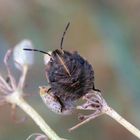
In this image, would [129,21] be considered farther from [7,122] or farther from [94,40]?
[7,122]

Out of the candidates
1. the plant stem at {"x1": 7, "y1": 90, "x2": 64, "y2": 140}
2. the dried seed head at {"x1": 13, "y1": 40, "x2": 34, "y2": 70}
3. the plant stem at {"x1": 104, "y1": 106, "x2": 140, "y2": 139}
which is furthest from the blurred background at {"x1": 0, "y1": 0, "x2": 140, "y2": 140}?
the plant stem at {"x1": 104, "y1": 106, "x2": 140, "y2": 139}

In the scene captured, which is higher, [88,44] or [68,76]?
[68,76]

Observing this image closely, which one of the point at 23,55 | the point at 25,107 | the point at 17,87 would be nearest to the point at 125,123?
the point at 25,107

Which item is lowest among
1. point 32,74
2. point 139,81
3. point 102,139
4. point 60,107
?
point 102,139

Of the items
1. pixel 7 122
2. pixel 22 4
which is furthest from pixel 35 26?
pixel 7 122

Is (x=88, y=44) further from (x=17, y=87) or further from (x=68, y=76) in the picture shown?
(x=68, y=76)

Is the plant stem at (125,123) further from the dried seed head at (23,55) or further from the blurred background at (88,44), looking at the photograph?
the blurred background at (88,44)

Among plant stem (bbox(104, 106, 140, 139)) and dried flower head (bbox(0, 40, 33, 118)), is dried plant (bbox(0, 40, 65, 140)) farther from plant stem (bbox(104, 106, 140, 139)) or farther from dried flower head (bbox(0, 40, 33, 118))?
plant stem (bbox(104, 106, 140, 139))
